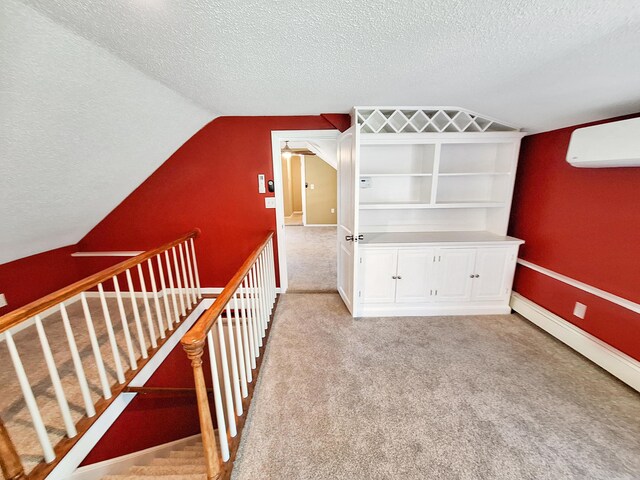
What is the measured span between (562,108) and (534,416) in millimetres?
2153

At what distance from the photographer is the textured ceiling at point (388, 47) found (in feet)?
3.35

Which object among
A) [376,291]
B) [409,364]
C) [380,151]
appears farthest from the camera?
[380,151]

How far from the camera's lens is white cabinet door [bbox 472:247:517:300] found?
2.58 meters

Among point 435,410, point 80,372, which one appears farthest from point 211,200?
point 435,410

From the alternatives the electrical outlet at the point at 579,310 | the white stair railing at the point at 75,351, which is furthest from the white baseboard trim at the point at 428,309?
the white stair railing at the point at 75,351

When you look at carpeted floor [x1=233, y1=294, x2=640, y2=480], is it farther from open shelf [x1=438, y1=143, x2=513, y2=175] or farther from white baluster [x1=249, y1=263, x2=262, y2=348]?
open shelf [x1=438, y1=143, x2=513, y2=175]

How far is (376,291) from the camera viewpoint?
267cm

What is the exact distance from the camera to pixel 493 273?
8.61ft

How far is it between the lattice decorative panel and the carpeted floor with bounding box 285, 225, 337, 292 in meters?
2.04

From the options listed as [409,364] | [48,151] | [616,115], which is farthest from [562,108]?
[48,151]

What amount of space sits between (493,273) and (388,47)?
93.3 inches

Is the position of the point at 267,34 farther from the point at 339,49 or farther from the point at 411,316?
the point at 411,316

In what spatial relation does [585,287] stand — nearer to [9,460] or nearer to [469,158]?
[469,158]

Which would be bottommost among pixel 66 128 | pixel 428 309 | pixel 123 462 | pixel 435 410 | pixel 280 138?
pixel 123 462
